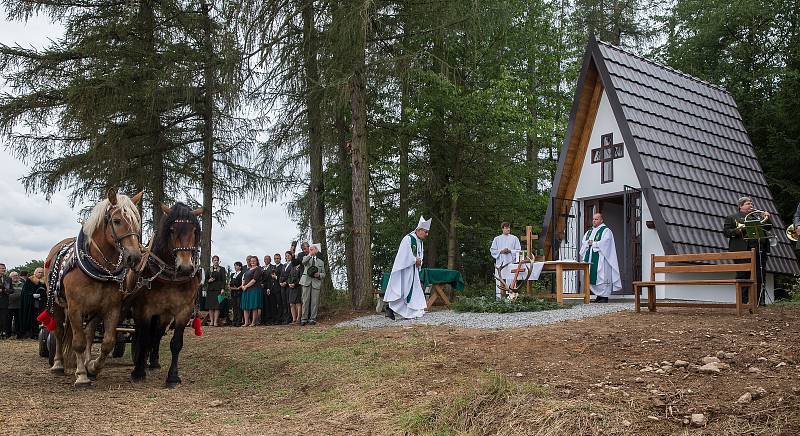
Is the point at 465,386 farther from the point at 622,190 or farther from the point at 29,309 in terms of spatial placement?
the point at 29,309

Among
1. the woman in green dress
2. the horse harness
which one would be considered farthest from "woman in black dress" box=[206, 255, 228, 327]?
the horse harness

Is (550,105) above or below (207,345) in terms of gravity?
above

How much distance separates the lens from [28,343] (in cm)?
1720

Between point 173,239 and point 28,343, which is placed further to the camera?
point 28,343

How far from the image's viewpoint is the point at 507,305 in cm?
1506

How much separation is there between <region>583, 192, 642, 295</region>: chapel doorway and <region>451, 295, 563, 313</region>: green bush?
111 inches

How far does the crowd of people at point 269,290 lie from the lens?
17.8 m

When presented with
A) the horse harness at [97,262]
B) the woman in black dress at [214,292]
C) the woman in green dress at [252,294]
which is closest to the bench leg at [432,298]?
the woman in green dress at [252,294]

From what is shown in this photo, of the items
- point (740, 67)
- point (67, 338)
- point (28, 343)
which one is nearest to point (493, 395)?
point (67, 338)

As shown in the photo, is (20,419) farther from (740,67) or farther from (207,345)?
(740,67)

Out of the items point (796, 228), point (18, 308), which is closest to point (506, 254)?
point (796, 228)

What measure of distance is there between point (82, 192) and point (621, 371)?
62.3ft

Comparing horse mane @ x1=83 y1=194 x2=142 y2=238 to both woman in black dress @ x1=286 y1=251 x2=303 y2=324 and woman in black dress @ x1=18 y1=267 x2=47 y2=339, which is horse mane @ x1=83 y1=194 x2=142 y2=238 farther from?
woman in black dress @ x1=18 y1=267 x2=47 y2=339

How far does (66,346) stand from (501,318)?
6.96m
